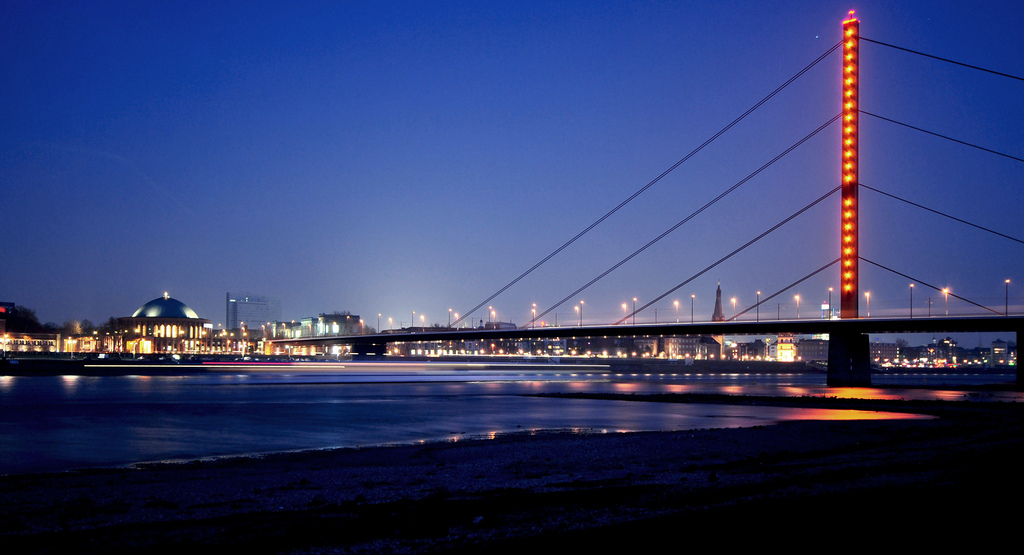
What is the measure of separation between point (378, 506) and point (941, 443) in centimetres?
1197

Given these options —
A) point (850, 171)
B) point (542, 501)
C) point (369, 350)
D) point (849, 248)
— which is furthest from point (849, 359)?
point (369, 350)

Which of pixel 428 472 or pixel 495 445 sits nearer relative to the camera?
pixel 428 472

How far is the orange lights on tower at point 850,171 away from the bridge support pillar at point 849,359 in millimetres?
2799

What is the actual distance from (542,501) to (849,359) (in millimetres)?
53522

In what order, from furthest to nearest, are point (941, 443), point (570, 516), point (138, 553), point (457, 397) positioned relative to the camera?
1. point (457, 397)
2. point (941, 443)
3. point (570, 516)
4. point (138, 553)

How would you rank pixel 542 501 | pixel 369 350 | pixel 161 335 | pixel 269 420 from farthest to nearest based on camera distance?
pixel 161 335
pixel 369 350
pixel 269 420
pixel 542 501

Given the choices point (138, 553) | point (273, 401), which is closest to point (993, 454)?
point (138, 553)

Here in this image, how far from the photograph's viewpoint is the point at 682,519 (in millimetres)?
7598

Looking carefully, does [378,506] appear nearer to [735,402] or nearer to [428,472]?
[428,472]

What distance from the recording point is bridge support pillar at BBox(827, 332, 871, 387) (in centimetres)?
5697

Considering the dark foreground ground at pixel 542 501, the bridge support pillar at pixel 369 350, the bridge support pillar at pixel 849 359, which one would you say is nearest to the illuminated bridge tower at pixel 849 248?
the bridge support pillar at pixel 849 359

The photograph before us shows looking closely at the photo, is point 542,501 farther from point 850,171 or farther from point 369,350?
point 369,350

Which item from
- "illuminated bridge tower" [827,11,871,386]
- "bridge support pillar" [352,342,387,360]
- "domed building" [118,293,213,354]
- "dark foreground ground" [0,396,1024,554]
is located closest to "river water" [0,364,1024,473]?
"dark foreground ground" [0,396,1024,554]

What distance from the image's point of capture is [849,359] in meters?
57.4
